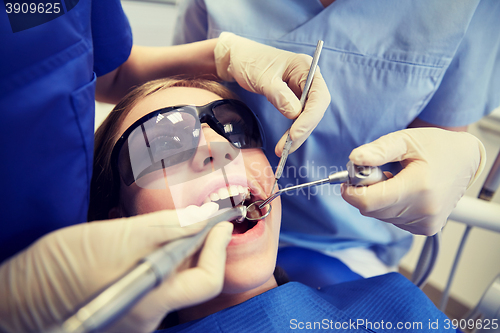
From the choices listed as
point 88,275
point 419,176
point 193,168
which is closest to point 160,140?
point 193,168

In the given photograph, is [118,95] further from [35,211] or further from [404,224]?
[404,224]

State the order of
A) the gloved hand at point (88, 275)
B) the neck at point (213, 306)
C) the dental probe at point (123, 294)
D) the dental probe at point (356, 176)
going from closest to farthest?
1. the dental probe at point (123, 294)
2. the gloved hand at point (88, 275)
3. the dental probe at point (356, 176)
4. the neck at point (213, 306)

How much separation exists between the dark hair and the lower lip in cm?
32

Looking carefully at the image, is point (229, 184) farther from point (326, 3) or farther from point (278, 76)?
point (326, 3)

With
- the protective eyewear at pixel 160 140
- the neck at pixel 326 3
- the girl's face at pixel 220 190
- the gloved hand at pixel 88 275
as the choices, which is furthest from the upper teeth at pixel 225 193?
the neck at pixel 326 3

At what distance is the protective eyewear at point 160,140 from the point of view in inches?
26.1

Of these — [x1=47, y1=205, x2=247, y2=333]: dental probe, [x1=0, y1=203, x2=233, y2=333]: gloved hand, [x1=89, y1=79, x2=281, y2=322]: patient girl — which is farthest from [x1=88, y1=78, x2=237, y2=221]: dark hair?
[x1=47, y1=205, x2=247, y2=333]: dental probe

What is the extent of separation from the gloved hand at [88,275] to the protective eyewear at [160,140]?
228mm

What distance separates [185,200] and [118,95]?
2.07ft

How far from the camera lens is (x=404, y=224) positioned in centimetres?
77

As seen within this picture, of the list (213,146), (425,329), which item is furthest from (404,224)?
(213,146)

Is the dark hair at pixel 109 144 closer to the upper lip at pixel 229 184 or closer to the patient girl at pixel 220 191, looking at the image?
the patient girl at pixel 220 191

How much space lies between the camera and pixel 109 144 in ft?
2.51

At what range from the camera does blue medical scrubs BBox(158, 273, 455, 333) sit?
682mm
